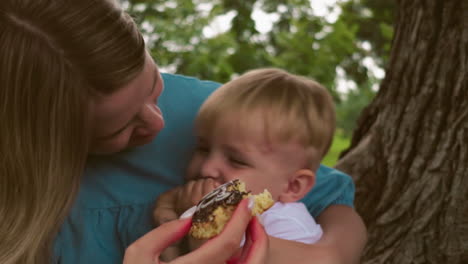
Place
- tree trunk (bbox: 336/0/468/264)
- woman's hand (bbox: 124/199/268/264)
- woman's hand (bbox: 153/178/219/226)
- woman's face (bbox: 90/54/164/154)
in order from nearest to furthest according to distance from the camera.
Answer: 1. woman's hand (bbox: 124/199/268/264)
2. woman's face (bbox: 90/54/164/154)
3. woman's hand (bbox: 153/178/219/226)
4. tree trunk (bbox: 336/0/468/264)

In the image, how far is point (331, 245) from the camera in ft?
6.86

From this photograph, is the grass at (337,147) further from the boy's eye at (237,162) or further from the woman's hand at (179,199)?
the woman's hand at (179,199)

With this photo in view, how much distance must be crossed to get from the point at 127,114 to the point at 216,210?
0.41 meters

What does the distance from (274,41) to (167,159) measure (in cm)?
574

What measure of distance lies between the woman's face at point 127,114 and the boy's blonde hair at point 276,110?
0.31 metres

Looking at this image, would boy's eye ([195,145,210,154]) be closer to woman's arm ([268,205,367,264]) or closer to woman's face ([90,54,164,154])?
woman's face ([90,54,164,154])

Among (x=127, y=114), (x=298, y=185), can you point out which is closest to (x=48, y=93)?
(x=127, y=114)

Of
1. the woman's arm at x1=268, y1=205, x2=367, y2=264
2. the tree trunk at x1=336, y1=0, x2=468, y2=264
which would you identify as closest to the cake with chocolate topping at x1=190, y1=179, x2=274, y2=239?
the woman's arm at x1=268, y1=205, x2=367, y2=264

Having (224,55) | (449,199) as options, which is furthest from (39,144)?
(224,55)

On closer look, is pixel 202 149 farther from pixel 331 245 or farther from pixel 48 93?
pixel 48 93

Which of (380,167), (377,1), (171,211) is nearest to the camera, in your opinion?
(171,211)

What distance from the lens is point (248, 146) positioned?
219 centimetres

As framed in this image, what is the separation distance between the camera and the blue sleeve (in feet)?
7.98

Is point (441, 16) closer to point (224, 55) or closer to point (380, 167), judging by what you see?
point (380, 167)
